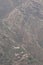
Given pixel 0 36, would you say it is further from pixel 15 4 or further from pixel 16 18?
pixel 15 4

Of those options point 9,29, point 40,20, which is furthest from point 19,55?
point 40,20

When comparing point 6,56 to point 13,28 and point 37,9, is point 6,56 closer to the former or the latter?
point 13,28

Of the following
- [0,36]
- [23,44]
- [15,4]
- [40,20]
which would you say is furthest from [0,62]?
[15,4]

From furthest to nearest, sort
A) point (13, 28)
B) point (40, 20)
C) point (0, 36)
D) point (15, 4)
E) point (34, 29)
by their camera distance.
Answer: point (15, 4), point (40, 20), point (34, 29), point (13, 28), point (0, 36)

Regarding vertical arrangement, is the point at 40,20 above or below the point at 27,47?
above

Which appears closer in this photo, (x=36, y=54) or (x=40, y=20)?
(x=36, y=54)

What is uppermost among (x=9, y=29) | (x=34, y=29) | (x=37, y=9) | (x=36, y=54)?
(x=37, y=9)

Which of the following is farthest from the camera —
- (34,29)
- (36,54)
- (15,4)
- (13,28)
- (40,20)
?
(15,4)
